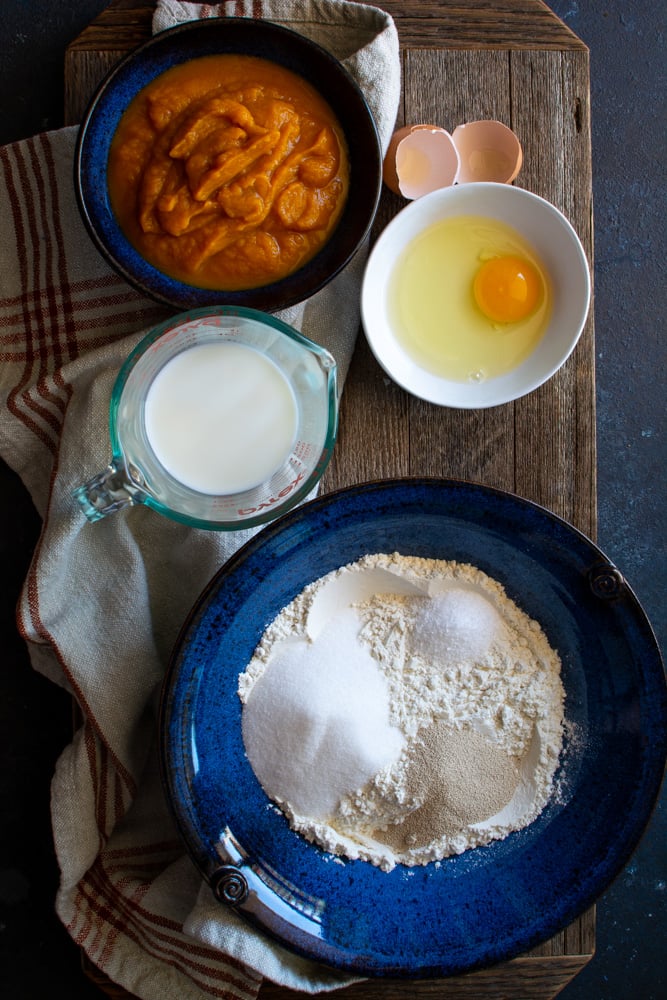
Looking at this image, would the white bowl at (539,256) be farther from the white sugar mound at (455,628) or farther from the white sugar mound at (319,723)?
the white sugar mound at (319,723)

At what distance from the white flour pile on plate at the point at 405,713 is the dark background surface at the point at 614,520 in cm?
53

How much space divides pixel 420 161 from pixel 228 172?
1.11ft

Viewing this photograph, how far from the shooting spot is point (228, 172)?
3.97ft

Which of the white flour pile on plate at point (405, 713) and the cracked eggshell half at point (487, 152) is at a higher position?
the cracked eggshell half at point (487, 152)

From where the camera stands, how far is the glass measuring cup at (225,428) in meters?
1.20

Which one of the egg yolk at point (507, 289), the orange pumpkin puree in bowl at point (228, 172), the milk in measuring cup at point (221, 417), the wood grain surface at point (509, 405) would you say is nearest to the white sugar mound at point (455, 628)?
the wood grain surface at point (509, 405)

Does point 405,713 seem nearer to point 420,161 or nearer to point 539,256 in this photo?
point 539,256

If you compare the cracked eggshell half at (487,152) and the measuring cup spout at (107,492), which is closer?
the measuring cup spout at (107,492)

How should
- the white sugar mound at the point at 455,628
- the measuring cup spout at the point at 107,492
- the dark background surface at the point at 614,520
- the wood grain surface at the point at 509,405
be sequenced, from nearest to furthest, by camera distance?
the measuring cup spout at the point at 107,492
the white sugar mound at the point at 455,628
the wood grain surface at the point at 509,405
the dark background surface at the point at 614,520

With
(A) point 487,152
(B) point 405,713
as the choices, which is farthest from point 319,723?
(A) point 487,152

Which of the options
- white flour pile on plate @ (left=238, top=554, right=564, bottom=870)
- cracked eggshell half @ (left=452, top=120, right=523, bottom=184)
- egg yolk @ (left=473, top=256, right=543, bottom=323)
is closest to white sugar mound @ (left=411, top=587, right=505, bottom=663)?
white flour pile on plate @ (left=238, top=554, right=564, bottom=870)

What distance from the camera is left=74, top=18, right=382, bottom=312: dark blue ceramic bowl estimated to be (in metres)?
1.24

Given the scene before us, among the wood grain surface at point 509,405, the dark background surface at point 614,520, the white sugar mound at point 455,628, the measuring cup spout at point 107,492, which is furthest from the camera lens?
the dark background surface at point 614,520

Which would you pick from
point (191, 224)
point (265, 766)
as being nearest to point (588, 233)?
point (191, 224)
